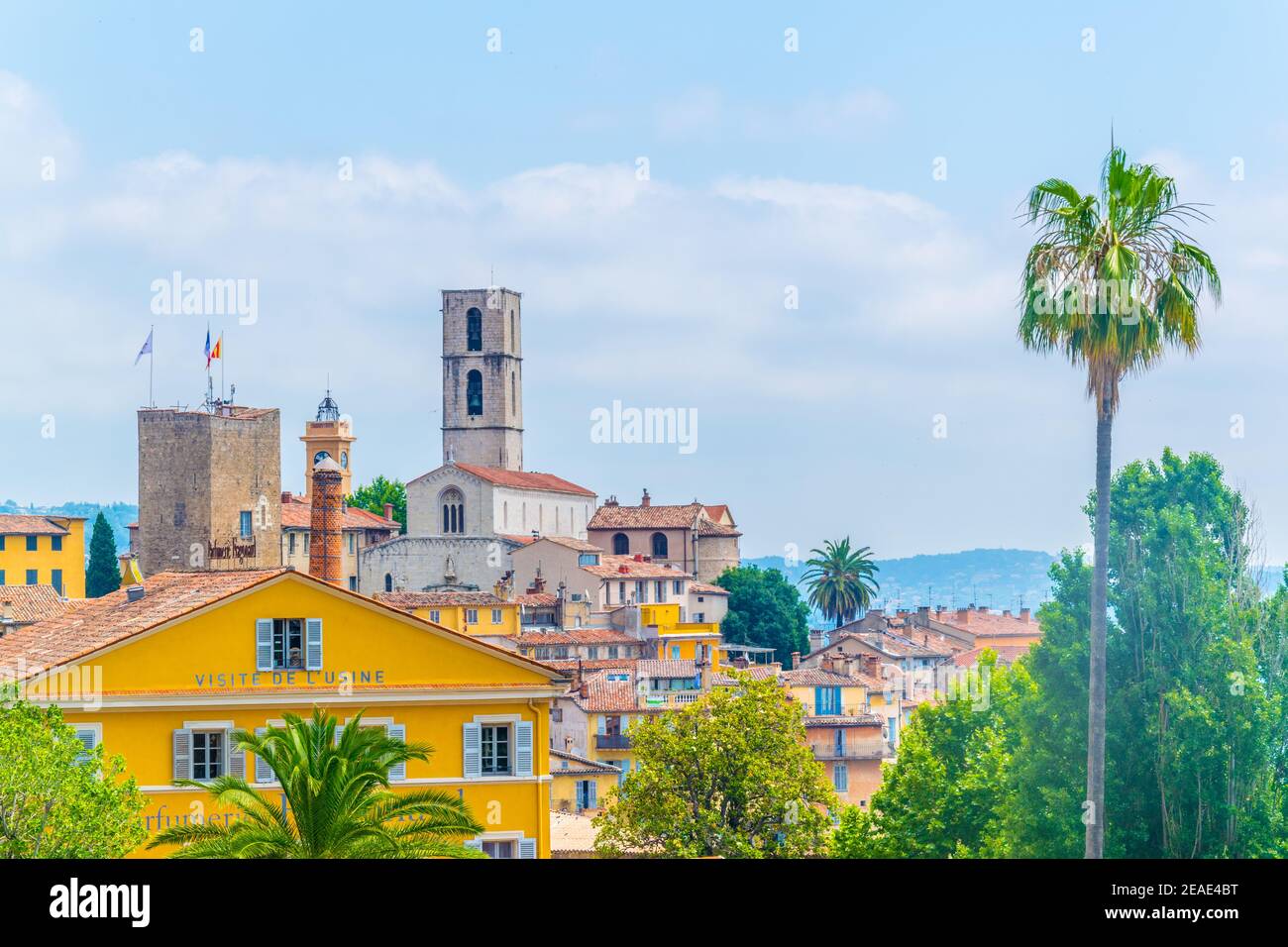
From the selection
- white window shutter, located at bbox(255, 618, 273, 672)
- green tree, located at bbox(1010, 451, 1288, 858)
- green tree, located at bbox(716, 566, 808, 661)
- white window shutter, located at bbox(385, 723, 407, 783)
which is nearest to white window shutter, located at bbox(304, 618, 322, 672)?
white window shutter, located at bbox(255, 618, 273, 672)

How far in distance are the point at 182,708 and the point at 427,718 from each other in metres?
4.06

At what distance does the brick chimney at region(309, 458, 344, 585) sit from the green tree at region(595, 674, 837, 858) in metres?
8.74

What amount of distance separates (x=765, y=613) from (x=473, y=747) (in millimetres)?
70084

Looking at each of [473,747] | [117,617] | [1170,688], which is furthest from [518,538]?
[1170,688]

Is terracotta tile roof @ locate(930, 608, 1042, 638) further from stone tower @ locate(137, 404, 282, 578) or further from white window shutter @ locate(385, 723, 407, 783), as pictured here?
white window shutter @ locate(385, 723, 407, 783)

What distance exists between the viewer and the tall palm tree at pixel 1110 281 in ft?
72.0

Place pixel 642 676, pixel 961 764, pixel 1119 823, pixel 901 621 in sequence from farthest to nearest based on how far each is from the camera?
pixel 901 621, pixel 642 676, pixel 961 764, pixel 1119 823

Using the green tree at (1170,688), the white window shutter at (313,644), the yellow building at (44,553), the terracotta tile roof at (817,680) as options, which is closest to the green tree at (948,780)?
the green tree at (1170,688)

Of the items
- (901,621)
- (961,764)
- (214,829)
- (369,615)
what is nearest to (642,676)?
(961,764)

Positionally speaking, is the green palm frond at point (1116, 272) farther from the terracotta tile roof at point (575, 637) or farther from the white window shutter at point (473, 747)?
the terracotta tile roof at point (575, 637)

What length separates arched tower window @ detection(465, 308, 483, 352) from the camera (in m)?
115

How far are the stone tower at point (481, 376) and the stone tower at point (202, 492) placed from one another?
33.1m

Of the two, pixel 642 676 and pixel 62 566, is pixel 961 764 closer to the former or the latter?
pixel 642 676
